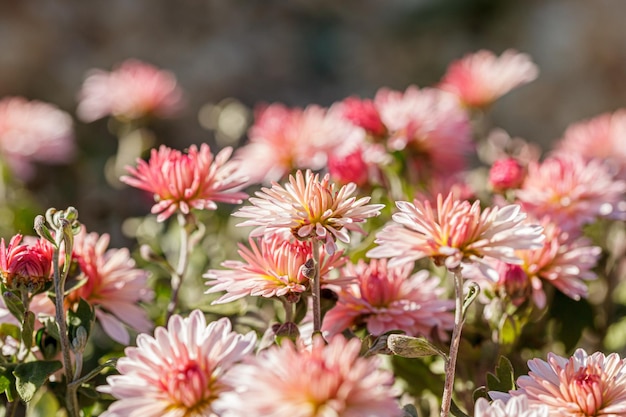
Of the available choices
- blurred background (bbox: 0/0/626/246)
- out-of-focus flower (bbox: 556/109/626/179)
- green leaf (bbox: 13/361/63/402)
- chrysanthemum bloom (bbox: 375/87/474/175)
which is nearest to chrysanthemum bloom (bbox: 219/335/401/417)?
green leaf (bbox: 13/361/63/402)

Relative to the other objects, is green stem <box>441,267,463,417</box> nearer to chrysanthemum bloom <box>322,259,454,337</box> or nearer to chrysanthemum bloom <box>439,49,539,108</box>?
chrysanthemum bloom <box>322,259,454,337</box>

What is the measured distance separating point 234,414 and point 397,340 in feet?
0.55

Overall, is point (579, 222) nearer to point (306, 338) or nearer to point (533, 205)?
point (533, 205)

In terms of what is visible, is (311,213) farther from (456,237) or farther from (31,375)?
(31,375)

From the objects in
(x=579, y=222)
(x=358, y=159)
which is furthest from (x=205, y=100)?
(x=579, y=222)

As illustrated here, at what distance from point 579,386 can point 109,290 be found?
438 mm

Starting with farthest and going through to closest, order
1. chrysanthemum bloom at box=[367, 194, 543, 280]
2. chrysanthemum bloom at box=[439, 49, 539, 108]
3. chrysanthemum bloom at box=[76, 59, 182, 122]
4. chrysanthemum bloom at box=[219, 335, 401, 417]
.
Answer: chrysanthemum bloom at box=[76, 59, 182, 122]
chrysanthemum bloom at box=[439, 49, 539, 108]
chrysanthemum bloom at box=[367, 194, 543, 280]
chrysanthemum bloom at box=[219, 335, 401, 417]

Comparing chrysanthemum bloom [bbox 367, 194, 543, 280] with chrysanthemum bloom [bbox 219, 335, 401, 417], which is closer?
chrysanthemum bloom [bbox 219, 335, 401, 417]

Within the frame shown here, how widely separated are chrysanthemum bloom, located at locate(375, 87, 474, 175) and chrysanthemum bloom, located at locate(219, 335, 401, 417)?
0.58 meters

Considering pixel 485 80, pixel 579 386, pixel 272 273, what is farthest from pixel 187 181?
pixel 485 80

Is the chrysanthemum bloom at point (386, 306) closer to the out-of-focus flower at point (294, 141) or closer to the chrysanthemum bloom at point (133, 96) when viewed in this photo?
the out-of-focus flower at point (294, 141)

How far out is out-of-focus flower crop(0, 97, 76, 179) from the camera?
4.33 feet

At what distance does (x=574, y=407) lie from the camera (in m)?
0.58

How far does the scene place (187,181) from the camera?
73cm
